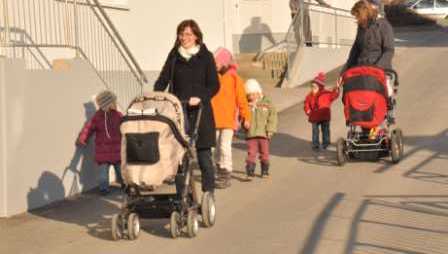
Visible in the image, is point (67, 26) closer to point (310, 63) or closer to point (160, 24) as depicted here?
point (160, 24)

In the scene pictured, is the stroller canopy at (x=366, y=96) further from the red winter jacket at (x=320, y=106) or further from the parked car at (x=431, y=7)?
the parked car at (x=431, y=7)

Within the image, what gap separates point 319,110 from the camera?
583 inches

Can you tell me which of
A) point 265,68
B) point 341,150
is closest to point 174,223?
point 341,150

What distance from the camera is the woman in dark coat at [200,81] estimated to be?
960cm

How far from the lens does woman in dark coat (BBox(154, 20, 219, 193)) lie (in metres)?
9.60

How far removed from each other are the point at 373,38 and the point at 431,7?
39383 millimetres

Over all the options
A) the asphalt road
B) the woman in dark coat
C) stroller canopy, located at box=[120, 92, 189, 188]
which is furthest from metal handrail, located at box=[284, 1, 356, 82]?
stroller canopy, located at box=[120, 92, 189, 188]

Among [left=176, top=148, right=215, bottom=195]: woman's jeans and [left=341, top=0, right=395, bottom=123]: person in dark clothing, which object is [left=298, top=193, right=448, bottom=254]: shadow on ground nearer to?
[left=176, top=148, right=215, bottom=195]: woman's jeans

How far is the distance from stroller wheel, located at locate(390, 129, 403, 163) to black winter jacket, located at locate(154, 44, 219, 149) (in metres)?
3.98

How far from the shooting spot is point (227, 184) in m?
12.0

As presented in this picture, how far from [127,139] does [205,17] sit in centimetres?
1374

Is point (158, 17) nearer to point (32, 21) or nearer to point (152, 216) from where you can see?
point (32, 21)

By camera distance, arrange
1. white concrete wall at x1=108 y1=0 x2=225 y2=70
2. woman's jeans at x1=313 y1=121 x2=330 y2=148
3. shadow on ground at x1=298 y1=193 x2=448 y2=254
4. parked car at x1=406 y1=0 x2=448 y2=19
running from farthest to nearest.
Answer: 1. parked car at x1=406 y1=0 x2=448 y2=19
2. white concrete wall at x1=108 y1=0 x2=225 y2=70
3. woman's jeans at x1=313 y1=121 x2=330 y2=148
4. shadow on ground at x1=298 y1=193 x2=448 y2=254

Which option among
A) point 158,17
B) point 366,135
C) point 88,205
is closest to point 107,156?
point 88,205
